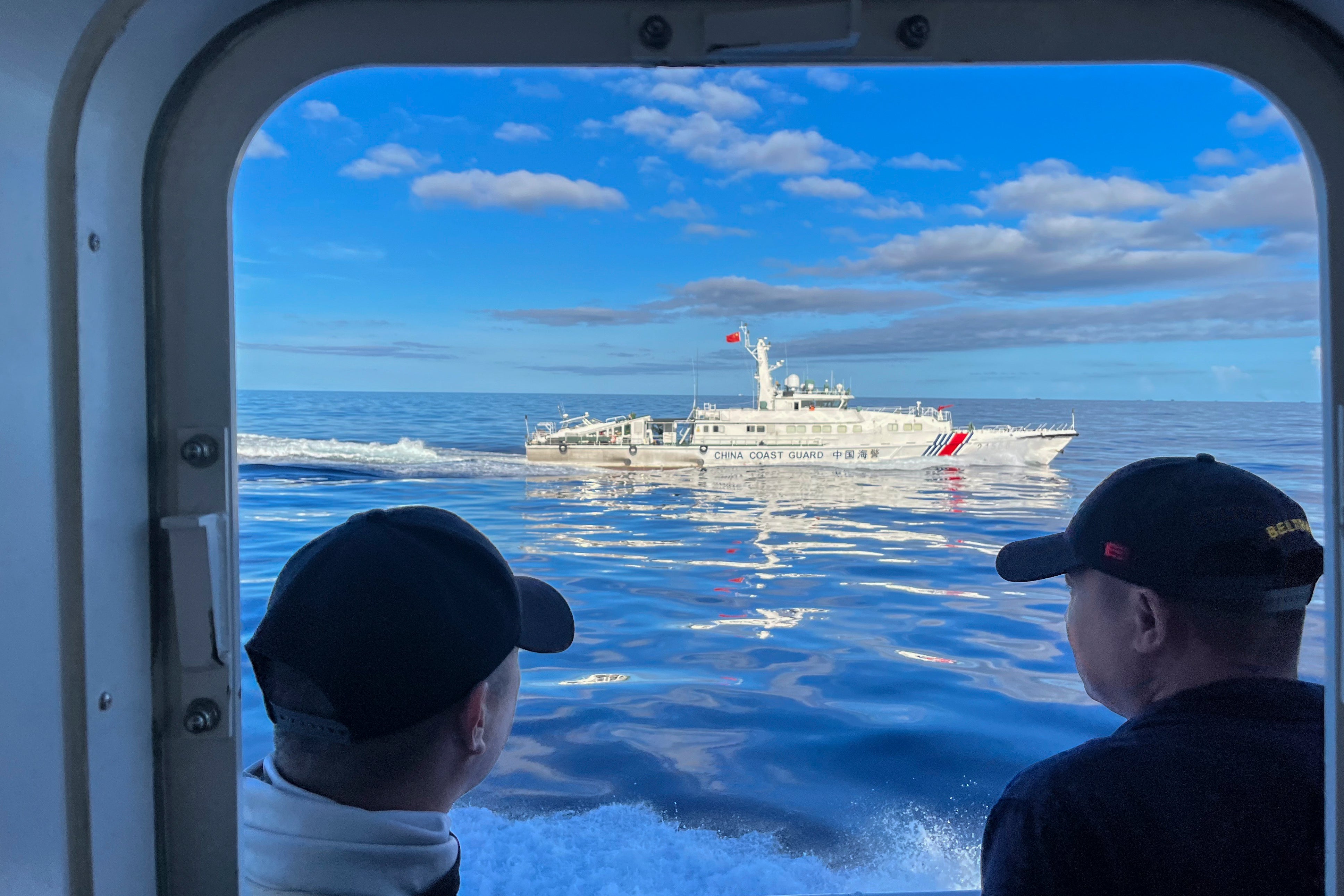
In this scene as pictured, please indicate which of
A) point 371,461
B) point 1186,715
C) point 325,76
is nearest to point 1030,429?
point 371,461

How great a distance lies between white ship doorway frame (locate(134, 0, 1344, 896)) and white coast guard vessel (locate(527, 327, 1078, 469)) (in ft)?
68.7

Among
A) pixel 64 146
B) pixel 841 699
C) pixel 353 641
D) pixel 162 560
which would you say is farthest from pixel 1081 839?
pixel 841 699

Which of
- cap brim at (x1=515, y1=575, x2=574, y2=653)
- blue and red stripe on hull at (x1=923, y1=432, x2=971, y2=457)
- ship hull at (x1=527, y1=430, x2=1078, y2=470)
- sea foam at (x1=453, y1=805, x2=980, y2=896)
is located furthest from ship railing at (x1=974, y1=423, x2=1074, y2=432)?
cap brim at (x1=515, y1=575, x2=574, y2=653)

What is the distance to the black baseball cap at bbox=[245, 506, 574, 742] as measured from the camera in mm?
821

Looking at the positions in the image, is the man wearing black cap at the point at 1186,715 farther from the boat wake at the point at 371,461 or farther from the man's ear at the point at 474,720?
the boat wake at the point at 371,461

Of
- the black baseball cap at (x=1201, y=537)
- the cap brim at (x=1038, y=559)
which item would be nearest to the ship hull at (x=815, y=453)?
the cap brim at (x=1038, y=559)

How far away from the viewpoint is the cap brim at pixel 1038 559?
1194mm

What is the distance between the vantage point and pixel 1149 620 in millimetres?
1062

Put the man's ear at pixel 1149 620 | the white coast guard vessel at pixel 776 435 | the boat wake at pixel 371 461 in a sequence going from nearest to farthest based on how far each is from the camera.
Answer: the man's ear at pixel 1149 620
the white coast guard vessel at pixel 776 435
the boat wake at pixel 371 461

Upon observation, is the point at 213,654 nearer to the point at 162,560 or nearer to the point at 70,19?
the point at 162,560

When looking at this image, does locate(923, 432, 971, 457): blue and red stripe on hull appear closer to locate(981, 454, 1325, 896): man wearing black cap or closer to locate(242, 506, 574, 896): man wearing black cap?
locate(981, 454, 1325, 896): man wearing black cap

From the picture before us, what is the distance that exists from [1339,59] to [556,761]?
4.90m

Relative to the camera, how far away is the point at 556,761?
509 centimetres

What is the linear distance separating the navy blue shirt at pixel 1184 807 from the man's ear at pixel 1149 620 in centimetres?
8
